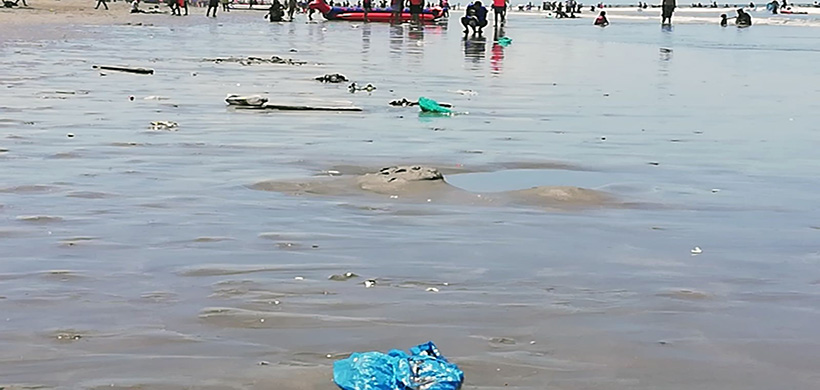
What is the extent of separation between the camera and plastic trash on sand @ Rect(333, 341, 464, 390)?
3.64m

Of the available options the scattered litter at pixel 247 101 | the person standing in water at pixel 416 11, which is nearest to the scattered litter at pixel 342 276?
the scattered litter at pixel 247 101

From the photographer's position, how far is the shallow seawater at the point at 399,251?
13.3ft

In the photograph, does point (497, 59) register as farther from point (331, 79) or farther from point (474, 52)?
point (331, 79)

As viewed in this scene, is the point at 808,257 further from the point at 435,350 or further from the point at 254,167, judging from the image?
the point at 254,167

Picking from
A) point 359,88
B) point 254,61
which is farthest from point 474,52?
point 359,88

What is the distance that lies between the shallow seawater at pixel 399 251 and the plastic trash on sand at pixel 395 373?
11cm

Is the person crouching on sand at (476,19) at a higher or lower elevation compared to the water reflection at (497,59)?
higher

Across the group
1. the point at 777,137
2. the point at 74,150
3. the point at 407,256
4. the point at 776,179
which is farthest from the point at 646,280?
the point at 777,137

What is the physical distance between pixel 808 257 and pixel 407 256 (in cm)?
231

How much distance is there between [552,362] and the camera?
4.04 metres

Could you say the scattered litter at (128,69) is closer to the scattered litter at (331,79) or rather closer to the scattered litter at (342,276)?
the scattered litter at (331,79)

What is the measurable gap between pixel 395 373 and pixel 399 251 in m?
2.11

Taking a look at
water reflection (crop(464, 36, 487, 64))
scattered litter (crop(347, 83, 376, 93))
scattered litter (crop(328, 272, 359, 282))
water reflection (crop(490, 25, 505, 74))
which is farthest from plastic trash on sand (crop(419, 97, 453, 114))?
water reflection (crop(464, 36, 487, 64))

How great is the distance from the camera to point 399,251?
5.80 meters
